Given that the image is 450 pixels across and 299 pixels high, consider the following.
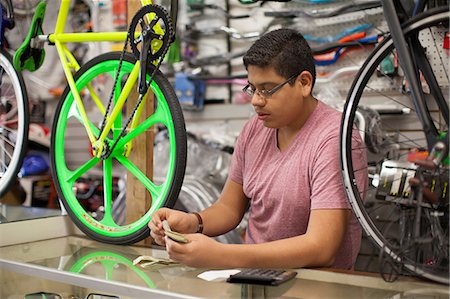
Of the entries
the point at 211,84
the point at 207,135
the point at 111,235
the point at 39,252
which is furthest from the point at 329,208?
the point at 211,84

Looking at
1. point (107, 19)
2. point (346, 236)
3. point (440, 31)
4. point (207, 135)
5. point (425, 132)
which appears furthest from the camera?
point (107, 19)

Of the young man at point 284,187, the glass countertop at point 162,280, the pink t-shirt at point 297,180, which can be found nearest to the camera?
the glass countertop at point 162,280

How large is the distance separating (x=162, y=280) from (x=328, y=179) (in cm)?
54

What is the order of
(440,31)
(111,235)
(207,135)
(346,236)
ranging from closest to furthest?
(440,31), (346,236), (111,235), (207,135)

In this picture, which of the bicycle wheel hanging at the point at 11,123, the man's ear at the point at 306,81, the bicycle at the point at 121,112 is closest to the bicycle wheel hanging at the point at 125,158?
the bicycle at the point at 121,112

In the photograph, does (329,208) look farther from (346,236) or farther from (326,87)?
(326,87)

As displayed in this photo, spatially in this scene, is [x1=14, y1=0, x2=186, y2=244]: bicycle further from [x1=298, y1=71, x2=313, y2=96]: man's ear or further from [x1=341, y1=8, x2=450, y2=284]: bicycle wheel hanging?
[x1=341, y1=8, x2=450, y2=284]: bicycle wheel hanging

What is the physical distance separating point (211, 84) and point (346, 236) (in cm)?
195

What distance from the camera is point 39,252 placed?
186 centimetres

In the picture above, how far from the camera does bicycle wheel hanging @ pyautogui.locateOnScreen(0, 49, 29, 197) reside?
2.12 meters

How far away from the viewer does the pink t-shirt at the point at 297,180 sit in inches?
62.9

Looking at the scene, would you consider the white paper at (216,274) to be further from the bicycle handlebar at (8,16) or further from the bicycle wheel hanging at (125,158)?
the bicycle handlebar at (8,16)

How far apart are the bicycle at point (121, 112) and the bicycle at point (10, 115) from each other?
104 millimetres

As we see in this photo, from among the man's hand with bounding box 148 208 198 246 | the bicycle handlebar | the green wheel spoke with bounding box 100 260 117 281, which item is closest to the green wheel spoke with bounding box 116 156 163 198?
the man's hand with bounding box 148 208 198 246
